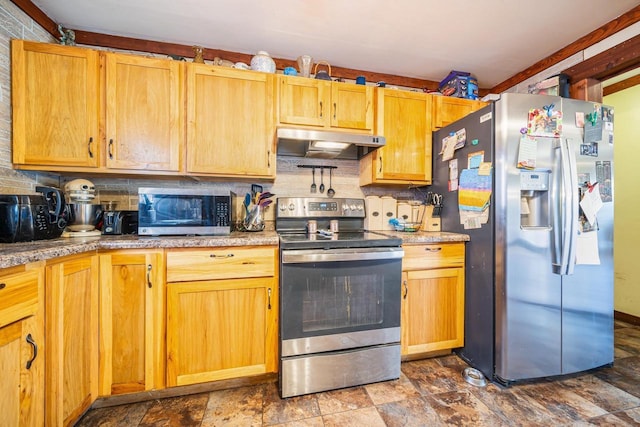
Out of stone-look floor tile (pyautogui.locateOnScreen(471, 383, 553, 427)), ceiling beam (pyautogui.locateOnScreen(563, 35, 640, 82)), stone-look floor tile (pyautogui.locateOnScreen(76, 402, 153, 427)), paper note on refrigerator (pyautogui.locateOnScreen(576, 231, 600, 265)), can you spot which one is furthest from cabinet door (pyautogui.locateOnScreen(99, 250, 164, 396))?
ceiling beam (pyautogui.locateOnScreen(563, 35, 640, 82))

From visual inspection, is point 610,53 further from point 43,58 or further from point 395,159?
point 43,58

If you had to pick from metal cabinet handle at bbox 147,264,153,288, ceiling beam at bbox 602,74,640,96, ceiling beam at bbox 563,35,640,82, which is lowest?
metal cabinet handle at bbox 147,264,153,288

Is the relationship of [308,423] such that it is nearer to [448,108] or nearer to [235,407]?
[235,407]

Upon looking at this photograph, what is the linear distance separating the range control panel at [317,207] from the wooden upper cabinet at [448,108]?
1.01m

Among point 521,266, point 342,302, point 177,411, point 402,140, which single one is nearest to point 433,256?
point 521,266

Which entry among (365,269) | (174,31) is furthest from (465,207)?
(174,31)

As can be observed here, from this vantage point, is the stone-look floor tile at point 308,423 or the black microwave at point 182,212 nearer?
the stone-look floor tile at point 308,423

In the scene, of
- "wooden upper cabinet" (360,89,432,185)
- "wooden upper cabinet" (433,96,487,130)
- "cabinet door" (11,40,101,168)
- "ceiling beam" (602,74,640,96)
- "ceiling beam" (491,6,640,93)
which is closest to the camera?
"cabinet door" (11,40,101,168)

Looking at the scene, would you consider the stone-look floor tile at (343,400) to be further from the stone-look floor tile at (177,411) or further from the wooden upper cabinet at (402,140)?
the wooden upper cabinet at (402,140)

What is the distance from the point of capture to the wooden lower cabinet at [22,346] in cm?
91

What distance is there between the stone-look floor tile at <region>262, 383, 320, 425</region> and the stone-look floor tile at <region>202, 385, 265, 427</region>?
4 cm

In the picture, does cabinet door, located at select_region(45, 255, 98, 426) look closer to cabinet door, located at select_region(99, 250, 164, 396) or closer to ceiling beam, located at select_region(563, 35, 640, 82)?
cabinet door, located at select_region(99, 250, 164, 396)

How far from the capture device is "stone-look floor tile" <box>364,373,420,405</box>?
60.2 inches

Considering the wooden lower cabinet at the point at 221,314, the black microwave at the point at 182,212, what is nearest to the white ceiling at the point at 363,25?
the black microwave at the point at 182,212
